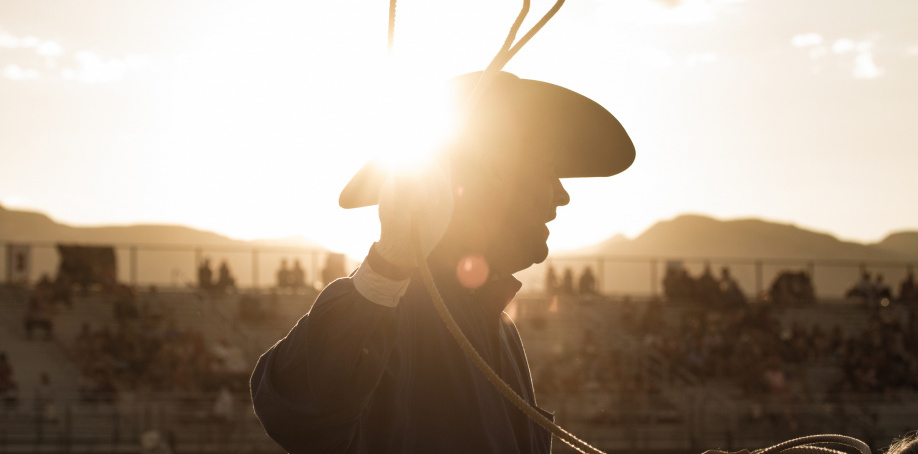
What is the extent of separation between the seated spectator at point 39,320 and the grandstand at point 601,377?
16 centimetres

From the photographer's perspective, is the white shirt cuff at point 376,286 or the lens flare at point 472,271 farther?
the lens flare at point 472,271

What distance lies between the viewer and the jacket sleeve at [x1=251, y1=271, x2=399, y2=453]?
5.87 feet

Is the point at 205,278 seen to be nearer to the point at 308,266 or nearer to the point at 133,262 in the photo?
the point at 308,266

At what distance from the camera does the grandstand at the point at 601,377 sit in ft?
46.2

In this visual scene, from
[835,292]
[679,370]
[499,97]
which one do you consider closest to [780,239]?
[835,292]

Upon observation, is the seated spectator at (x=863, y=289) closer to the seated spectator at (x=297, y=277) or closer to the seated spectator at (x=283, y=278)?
the seated spectator at (x=297, y=277)

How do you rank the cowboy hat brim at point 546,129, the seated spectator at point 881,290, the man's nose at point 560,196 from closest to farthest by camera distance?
the cowboy hat brim at point 546,129, the man's nose at point 560,196, the seated spectator at point 881,290

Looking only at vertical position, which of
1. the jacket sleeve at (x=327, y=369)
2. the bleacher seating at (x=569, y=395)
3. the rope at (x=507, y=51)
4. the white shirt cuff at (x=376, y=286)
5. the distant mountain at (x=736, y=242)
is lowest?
the bleacher seating at (x=569, y=395)

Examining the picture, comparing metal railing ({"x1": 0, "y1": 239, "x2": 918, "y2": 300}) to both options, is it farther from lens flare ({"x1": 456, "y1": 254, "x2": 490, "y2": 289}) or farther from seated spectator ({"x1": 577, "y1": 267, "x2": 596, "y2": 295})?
lens flare ({"x1": 456, "y1": 254, "x2": 490, "y2": 289})

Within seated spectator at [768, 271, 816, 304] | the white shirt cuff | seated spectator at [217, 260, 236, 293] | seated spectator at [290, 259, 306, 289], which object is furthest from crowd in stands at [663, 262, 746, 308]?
the white shirt cuff

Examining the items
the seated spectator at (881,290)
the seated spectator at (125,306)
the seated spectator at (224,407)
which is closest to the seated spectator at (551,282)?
the seated spectator at (881,290)

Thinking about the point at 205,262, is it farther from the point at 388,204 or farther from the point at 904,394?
the point at 388,204

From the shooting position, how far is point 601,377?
671 inches

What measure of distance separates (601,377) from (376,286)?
1569cm
